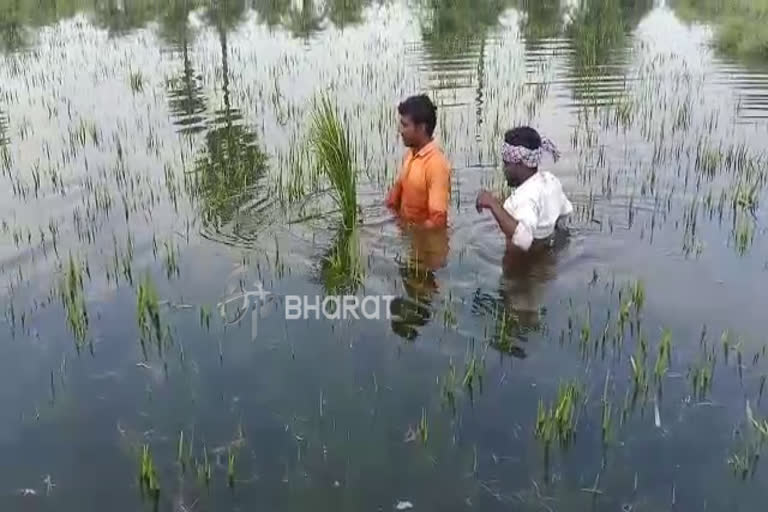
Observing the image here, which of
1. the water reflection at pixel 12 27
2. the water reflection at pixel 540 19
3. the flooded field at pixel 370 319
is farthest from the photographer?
the water reflection at pixel 540 19

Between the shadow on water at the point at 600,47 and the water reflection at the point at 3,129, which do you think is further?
the shadow on water at the point at 600,47

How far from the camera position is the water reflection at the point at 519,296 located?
15.5ft

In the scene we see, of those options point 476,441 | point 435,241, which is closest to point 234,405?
point 476,441

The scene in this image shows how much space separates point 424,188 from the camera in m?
5.90

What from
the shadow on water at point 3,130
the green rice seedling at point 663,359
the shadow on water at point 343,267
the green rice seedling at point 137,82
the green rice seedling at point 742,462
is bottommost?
the green rice seedling at point 742,462

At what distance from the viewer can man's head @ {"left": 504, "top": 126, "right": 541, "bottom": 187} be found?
510 centimetres

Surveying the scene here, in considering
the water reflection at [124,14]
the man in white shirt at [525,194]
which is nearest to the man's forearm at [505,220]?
the man in white shirt at [525,194]

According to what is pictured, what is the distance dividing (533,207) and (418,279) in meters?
0.94

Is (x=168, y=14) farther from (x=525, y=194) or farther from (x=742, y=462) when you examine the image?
(x=742, y=462)

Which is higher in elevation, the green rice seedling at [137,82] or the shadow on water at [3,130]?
the green rice seedling at [137,82]

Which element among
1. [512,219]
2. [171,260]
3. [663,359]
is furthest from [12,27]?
[663,359]

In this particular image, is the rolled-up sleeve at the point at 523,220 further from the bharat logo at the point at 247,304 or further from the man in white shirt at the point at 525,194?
the bharat logo at the point at 247,304

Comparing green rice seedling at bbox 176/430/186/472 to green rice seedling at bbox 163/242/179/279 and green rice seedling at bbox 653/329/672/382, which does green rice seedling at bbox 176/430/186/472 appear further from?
green rice seedling at bbox 653/329/672/382

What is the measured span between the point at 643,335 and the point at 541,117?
17.3ft
